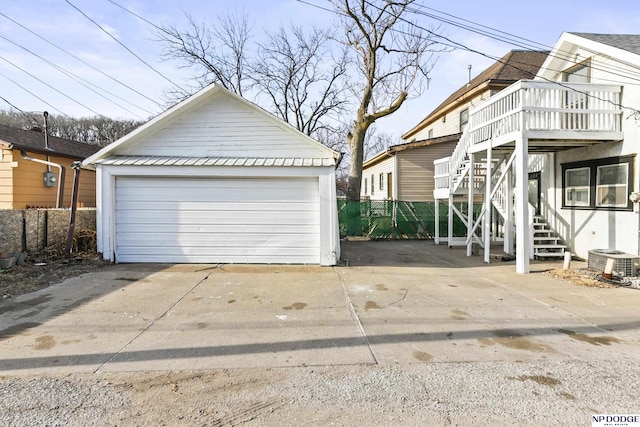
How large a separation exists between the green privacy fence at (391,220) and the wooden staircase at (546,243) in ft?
14.8

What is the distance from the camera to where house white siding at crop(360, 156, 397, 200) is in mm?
17491

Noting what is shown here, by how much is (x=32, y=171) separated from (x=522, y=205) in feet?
47.2

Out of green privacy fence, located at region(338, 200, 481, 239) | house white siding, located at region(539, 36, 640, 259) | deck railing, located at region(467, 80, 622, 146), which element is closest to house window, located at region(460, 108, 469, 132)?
green privacy fence, located at region(338, 200, 481, 239)

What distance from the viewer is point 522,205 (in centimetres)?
781

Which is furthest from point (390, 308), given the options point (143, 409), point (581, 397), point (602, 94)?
point (602, 94)

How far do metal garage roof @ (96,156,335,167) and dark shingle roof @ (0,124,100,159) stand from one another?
15.4 feet

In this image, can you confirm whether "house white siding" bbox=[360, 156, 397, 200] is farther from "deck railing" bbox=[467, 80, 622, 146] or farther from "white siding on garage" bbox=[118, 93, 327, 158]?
"white siding on garage" bbox=[118, 93, 327, 158]

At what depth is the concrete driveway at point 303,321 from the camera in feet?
12.3

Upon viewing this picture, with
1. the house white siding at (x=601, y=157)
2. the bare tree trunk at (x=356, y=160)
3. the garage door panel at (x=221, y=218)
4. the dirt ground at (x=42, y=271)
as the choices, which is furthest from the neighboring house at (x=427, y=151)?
the dirt ground at (x=42, y=271)

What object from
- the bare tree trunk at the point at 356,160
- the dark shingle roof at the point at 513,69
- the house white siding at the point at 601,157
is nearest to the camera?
the house white siding at the point at 601,157

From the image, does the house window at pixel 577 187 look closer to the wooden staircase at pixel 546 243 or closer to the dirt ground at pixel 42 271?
the wooden staircase at pixel 546 243

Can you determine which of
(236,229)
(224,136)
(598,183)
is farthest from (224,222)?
(598,183)

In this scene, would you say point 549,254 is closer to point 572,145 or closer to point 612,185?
point 612,185

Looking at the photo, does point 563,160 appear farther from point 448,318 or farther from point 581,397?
point 581,397
